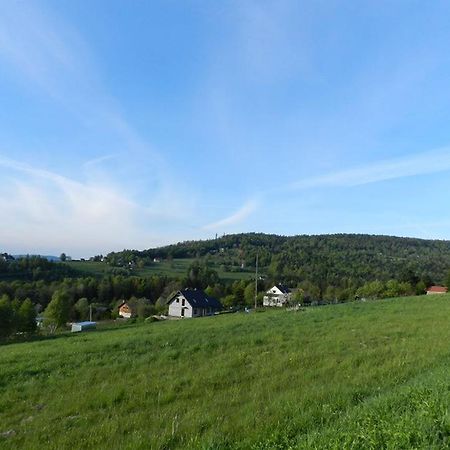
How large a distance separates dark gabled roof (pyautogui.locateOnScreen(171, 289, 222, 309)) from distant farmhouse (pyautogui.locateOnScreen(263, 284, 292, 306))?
713 inches

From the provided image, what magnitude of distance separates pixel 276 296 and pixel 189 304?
2997cm

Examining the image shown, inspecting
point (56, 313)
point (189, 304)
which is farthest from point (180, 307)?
point (56, 313)

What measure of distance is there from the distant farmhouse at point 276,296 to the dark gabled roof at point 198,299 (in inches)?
713

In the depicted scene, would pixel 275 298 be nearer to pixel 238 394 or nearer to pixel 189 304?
pixel 189 304

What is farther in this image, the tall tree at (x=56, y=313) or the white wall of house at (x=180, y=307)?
the white wall of house at (x=180, y=307)

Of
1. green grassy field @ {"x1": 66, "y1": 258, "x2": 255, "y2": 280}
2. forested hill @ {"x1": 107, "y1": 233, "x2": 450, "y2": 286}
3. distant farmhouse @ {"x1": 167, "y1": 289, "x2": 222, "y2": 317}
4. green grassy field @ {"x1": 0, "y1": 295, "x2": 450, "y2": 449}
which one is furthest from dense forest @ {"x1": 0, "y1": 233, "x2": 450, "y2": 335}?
green grassy field @ {"x1": 0, "y1": 295, "x2": 450, "y2": 449}

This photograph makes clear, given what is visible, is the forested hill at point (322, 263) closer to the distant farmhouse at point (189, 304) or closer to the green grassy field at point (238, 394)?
the distant farmhouse at point (189, 304)

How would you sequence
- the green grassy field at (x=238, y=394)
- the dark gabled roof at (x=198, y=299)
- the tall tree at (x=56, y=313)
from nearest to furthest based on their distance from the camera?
the green grassy field at (x=238, y=394), the tall tree at (x=56, y=313), the dark gabled roof at (x=198, y=299)

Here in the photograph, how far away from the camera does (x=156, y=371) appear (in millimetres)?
10789

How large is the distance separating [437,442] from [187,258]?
189 metres

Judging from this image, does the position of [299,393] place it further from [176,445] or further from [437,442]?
[437,442]

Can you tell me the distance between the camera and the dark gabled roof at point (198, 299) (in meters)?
80.1

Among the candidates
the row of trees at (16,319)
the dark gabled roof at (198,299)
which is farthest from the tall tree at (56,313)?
the dark gabled roof at (198,299)

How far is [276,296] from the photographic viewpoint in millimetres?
103062
